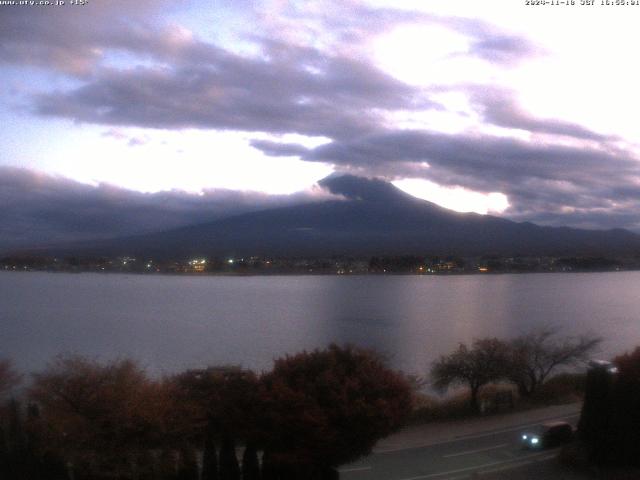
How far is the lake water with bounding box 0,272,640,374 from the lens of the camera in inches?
997

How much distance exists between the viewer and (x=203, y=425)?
9.55 metres

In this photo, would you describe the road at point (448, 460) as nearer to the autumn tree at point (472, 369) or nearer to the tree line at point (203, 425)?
the tree line at point (203, 425)

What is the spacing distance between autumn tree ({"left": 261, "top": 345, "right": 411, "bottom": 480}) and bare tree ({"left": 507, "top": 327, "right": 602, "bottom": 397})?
32.9 ft

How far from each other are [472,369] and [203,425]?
10184 mm

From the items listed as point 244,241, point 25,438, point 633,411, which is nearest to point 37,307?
point 25,438

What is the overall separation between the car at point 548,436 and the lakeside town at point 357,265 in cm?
4076

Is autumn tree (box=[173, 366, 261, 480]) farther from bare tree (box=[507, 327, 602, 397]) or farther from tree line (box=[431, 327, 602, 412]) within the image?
bare tree (box=[507, 327, 602, 397])

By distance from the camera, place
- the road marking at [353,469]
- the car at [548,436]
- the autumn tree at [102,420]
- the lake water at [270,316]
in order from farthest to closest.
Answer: the lake water at [270,316] < the car at [548,436] < the road marking at [353,469] < the autumn tree at [102,420]

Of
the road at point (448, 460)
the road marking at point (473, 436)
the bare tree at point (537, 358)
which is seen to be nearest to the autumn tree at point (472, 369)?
the bare tree at point (537, 358)

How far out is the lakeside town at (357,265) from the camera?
52.8 m

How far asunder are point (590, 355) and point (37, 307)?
2835 centimetres

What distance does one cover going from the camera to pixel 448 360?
731 inches

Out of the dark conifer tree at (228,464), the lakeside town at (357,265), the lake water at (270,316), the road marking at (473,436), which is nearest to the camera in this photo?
the dark conifer tree at (228,464)

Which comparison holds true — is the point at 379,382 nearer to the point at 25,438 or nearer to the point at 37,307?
the point at 25,438
